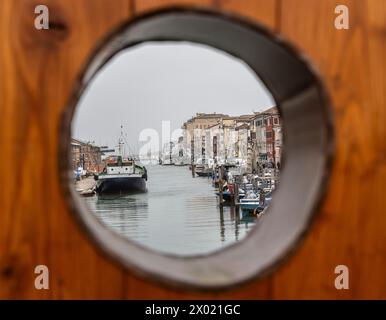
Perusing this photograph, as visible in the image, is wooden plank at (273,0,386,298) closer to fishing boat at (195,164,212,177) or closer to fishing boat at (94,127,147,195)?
fishing boat at (94,127,147,195)

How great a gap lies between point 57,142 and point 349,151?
56 cm

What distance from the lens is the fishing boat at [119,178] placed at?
30609mm

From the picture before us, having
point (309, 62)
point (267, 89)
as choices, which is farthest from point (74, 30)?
point (267, 89)

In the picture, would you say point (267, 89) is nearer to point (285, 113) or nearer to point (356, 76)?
point (285, 113)

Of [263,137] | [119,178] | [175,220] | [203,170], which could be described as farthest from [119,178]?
[203,170]

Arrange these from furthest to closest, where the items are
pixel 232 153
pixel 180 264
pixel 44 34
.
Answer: pixel 232 153 < pixel 180 264 < pixel 44 34

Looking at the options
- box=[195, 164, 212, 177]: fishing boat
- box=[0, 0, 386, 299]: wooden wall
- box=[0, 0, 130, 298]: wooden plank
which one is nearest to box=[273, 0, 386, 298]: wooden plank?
box=[0, 0, 386, 299]: wooden wall

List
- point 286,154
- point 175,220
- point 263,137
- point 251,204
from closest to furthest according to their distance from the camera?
point 286,154
point 175,220
point 251,204
point 263,137

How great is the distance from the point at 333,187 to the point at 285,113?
386 millimetres

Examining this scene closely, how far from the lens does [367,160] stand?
88 cm

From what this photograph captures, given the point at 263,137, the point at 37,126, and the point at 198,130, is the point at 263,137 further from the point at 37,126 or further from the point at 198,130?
the point at 37,126

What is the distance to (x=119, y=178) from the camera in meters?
30.9

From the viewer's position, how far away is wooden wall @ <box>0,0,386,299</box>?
815 millimetres

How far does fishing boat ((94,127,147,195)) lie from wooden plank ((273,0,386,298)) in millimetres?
29902
